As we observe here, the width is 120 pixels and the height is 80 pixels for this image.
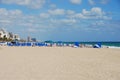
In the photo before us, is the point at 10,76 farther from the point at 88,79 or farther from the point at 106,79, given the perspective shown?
the point at 106,79

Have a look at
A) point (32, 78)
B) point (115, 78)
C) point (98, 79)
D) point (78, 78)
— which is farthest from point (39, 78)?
point (115, 78)

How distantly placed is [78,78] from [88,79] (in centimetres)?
36

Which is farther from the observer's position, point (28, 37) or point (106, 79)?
point (28, 37)

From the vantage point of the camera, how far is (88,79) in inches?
324

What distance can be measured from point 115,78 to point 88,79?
3.14 feet

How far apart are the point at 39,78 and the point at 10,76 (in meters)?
1.04

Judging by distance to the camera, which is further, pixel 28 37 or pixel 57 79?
pixel 28 37

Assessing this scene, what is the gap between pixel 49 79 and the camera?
8.12 meters

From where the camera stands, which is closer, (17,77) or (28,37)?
(17,77)

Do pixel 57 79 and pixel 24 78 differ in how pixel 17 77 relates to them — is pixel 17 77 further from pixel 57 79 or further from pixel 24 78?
pixel 57 79

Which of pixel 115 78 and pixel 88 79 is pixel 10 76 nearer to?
pixel 88 79

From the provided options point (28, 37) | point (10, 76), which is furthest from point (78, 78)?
point (28, 37)

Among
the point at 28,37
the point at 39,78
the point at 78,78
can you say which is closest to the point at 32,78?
the point at 39,78

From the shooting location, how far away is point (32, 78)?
826cm
